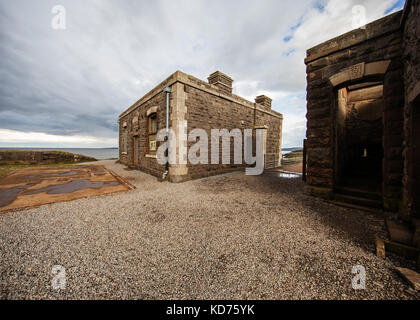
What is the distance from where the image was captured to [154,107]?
771cm

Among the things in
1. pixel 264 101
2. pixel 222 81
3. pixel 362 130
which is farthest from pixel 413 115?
pixel 264 101

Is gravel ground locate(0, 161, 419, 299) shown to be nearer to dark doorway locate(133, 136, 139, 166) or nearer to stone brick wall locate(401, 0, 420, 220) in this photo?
stone brick wall locate(401, 0, 420, 220)

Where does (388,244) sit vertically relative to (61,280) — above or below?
above

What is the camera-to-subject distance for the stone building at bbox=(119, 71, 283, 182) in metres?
6.55

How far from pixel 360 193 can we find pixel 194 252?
14.6ft

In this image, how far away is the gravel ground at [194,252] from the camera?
154 cm
